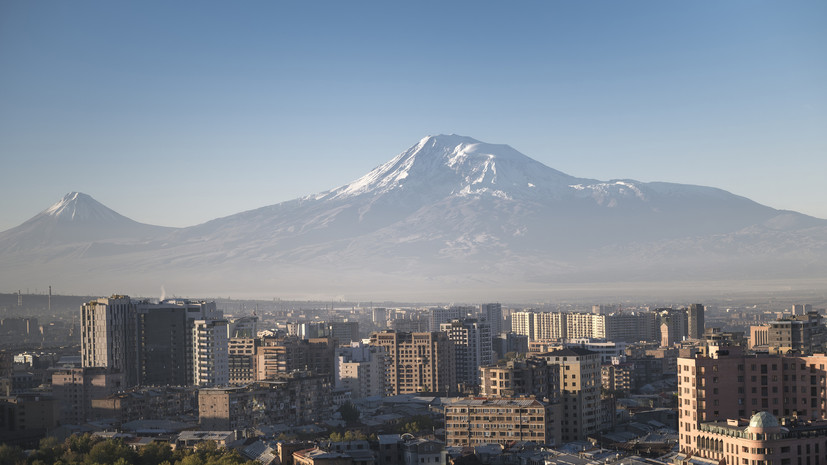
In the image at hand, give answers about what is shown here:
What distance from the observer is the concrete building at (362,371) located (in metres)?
72.2

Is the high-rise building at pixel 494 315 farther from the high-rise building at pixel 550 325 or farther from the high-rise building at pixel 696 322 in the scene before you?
the high-rise building at pixel 696 322

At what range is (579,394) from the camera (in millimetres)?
48281

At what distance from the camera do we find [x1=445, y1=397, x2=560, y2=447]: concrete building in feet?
142

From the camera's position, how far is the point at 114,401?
5547cm

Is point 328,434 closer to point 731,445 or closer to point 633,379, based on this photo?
point 731,445

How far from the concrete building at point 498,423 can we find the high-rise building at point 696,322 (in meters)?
69.4

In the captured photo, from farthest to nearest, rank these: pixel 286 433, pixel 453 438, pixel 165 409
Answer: pixel 165 409 < pixel 286 433 < pixel 453 438

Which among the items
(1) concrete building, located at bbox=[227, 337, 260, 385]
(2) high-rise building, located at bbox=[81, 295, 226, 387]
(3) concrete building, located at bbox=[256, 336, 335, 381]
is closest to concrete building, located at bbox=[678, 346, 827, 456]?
(3) concrete building, located at bbox=[256, 336, 335, 381]

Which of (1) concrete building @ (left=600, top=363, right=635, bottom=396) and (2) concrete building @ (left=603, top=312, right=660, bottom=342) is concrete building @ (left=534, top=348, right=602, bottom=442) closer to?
(1) concrete building @ (left=600, top=363, right=635, bottom=396)

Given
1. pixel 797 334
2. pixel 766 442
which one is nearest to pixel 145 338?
pixel 797 334

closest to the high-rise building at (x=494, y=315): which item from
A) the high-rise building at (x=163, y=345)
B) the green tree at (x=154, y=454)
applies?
the high-rise building at (x=163, y=345)

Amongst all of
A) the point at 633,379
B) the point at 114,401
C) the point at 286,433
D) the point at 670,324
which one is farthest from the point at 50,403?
the point at 670,324

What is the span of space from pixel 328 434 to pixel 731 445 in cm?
2216

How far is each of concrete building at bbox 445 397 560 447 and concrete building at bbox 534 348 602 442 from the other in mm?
3342
